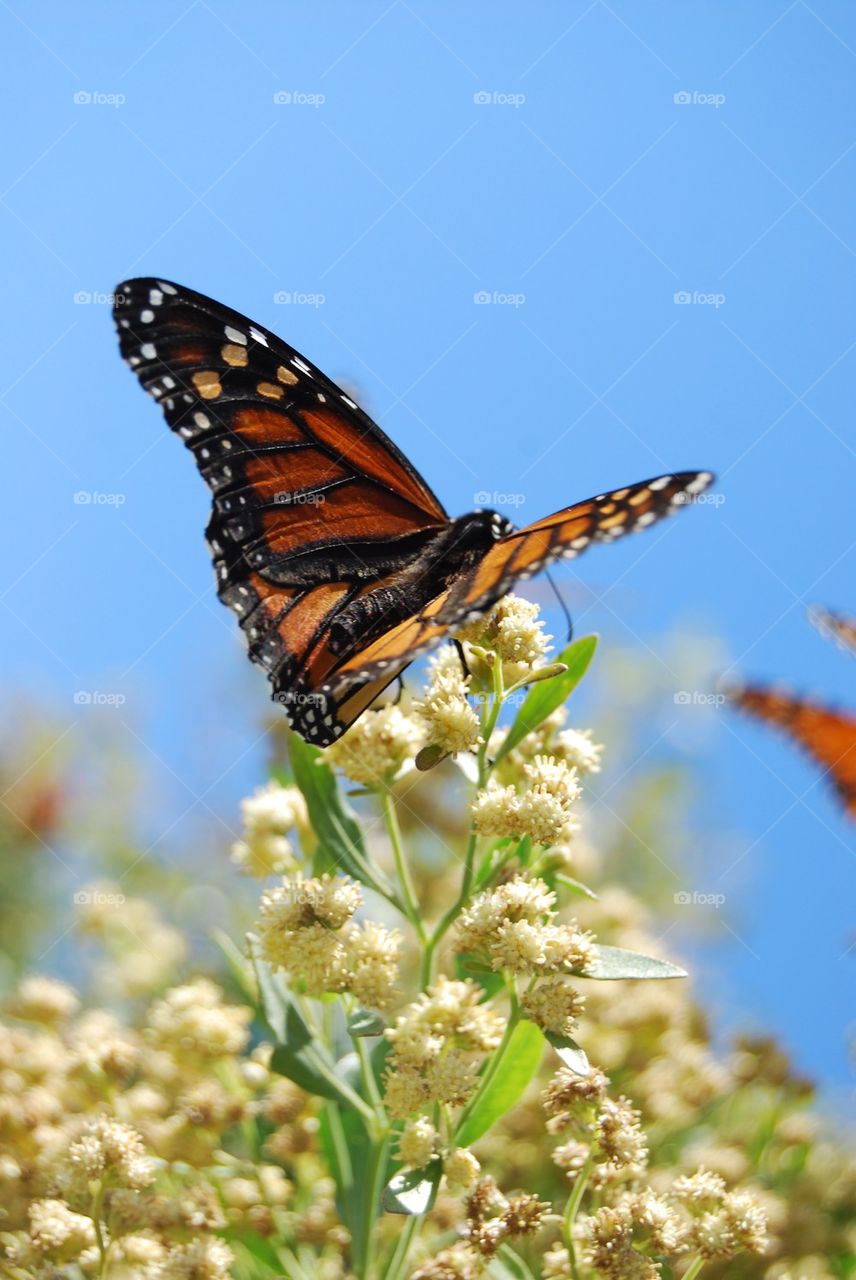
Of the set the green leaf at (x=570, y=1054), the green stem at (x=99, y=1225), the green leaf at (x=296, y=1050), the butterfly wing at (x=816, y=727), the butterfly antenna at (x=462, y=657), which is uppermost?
the butterfly wing at (x=816, y=727)

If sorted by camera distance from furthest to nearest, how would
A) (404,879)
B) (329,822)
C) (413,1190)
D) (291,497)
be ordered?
(291,497), (329,822), (404,879), (413,1190)

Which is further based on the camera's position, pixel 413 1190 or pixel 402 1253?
pixel 402 1253

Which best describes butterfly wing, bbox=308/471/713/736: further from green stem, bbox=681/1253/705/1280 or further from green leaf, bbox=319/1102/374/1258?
green stem, bbox=681/1253/705/1280

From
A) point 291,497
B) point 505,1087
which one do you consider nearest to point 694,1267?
point 505,1087

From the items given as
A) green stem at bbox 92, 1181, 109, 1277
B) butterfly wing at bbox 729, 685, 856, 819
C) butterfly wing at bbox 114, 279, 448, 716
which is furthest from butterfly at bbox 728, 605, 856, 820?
green stem at bbox 92, 1181, 109, 1277

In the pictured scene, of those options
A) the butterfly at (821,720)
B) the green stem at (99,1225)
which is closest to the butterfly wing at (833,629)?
the butterfly at (821,720)

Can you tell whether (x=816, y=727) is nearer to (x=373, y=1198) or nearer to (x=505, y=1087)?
(x=505, y=1087)

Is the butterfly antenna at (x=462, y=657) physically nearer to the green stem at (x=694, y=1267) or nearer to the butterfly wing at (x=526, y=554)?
the butterfly wing at (x=526, y=554)
